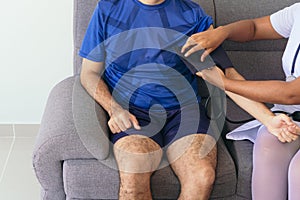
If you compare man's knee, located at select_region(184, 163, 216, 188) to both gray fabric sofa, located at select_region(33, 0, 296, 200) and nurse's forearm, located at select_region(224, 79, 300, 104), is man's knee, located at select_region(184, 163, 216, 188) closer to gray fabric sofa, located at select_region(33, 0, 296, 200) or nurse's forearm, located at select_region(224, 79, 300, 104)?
gray fabric sofa, located at select_region(33, 0, 296, 200)

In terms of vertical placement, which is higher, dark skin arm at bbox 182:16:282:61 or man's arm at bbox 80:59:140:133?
dark skin arm at bbox 182:16:282:61

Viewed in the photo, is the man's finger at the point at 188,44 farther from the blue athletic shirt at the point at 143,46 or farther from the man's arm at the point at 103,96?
the man's arm at the point at 103,96

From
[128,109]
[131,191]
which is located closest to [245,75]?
[128,109]

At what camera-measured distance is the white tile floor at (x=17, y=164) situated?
2297mm

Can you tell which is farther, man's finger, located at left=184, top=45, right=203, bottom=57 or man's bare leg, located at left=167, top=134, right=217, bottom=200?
man's finger, located at left=184, top=45, right=203, bottom=57

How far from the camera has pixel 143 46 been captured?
1896mm

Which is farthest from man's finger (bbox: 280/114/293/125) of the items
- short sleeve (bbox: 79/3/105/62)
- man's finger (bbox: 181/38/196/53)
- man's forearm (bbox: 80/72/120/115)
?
short sleeve (bbox: 79/3/105/62)

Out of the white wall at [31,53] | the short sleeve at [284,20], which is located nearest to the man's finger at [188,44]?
the short sleeve at [284,20]

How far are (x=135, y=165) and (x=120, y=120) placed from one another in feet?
0.67

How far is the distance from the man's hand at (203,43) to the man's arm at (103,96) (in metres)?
0.31

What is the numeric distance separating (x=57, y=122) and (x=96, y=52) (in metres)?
0.30

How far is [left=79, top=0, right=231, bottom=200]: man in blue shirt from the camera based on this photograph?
1.79 metres

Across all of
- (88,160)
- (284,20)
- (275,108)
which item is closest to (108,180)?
(88,160)

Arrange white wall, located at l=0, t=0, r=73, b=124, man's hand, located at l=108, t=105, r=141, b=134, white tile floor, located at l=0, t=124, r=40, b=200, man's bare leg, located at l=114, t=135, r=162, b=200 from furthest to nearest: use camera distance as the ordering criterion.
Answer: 1. white wall, located at l=0, t=0, r=73, b=124
2. white tile floor, located at l=0, t=124, r=40, b=200
3. man's hand, located at l=108, t=105, r=141, b=134
4. man's bare leg, located at l=114, t=135, r=162, b=200
